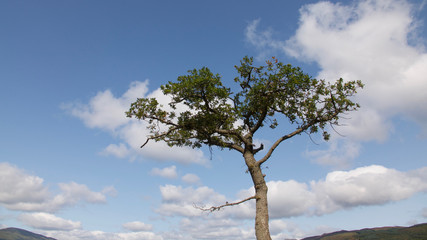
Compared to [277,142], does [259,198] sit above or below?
below

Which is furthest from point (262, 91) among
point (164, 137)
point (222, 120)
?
point (164, 137)

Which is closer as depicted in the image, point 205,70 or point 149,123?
point 205,70

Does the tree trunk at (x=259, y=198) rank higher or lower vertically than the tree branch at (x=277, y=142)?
lower

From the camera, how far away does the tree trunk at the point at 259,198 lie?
19938 mm

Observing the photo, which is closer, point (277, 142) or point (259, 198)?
point (259, 198)

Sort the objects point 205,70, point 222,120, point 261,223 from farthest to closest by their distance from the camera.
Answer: point 222,120 → point 205,70 → point 261,223

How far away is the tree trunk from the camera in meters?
19.9

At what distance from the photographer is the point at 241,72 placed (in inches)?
968

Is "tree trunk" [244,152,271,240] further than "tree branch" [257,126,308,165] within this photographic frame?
No

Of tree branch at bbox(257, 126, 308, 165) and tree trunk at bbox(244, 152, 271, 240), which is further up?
tree branch at bbox(257, 126, 308, 165)

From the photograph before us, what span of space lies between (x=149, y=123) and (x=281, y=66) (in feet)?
38.8

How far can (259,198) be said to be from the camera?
21172mm

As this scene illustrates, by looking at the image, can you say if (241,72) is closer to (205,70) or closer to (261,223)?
(205,70)

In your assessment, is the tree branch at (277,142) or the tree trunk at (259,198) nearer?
the tree trunk at (259,198)
